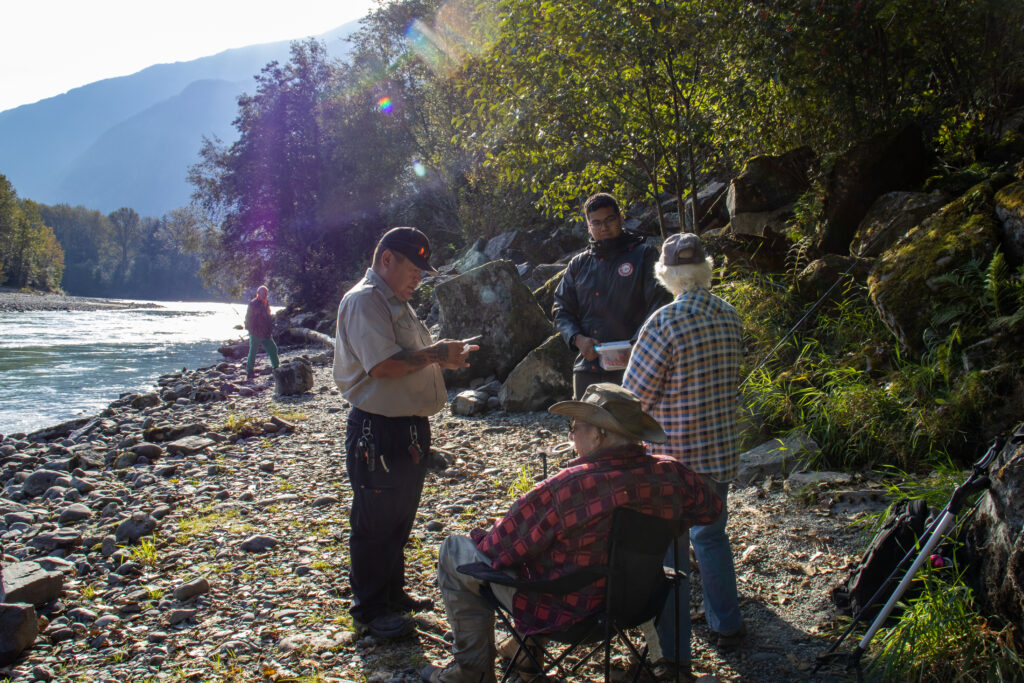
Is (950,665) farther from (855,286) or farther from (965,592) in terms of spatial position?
(855,286)

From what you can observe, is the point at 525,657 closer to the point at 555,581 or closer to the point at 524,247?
the point at 555,581

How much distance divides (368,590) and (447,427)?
196 inches

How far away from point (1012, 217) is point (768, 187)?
4004 millimetres

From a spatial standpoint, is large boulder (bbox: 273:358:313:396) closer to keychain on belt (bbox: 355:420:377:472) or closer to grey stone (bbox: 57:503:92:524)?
grey stone (bbox: 57:503:92:524)

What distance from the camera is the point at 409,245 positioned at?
333cm

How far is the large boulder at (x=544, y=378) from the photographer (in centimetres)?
839

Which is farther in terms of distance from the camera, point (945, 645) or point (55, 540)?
point (55, 540)

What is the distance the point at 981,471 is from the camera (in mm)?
2514

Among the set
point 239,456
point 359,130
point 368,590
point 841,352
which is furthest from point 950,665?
point 359,130

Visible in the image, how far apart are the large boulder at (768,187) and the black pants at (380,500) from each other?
22.5 ft

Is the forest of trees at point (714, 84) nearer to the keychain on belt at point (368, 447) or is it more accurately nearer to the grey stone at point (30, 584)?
the keychain on belt at point (368, 447)

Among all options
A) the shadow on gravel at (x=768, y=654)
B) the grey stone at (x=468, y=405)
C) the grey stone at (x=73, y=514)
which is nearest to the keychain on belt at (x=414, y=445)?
the shadow on gravel at (x=768, y=654)

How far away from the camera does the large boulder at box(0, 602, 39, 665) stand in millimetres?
3357

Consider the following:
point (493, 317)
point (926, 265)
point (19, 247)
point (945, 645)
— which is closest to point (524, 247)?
point (493, 317)
